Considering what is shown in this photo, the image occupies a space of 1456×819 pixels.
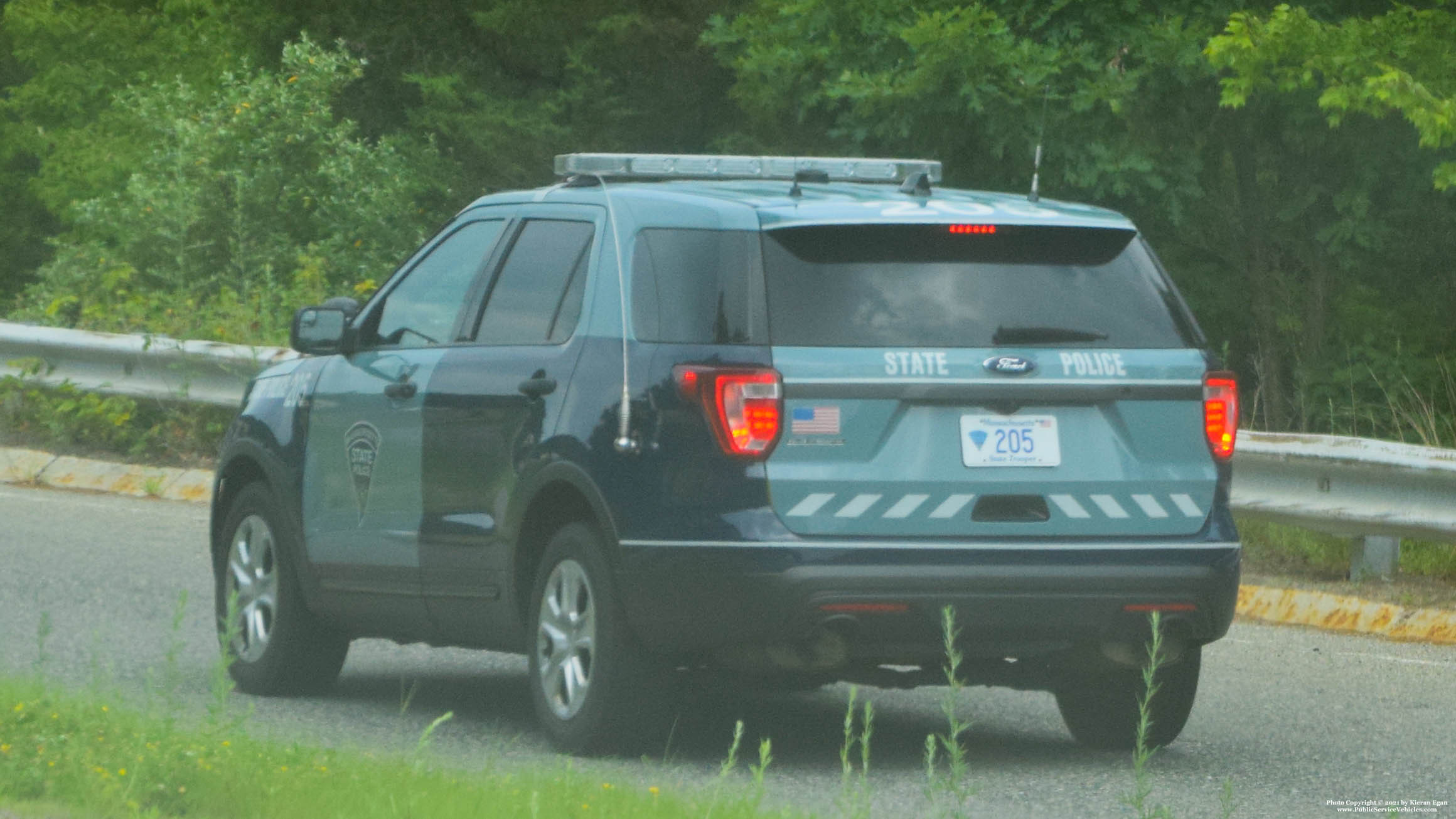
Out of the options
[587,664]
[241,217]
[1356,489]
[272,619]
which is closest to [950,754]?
[587,664]

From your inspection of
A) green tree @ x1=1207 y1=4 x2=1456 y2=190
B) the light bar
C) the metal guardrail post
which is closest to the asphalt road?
the metal guardrail post

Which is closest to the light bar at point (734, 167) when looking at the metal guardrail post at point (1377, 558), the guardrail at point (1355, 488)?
the guardrail at point (1355, 488)

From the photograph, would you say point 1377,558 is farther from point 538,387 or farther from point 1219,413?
point 538,387

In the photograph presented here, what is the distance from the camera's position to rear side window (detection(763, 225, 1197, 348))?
6.71 m

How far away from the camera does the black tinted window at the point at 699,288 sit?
21.9 feet

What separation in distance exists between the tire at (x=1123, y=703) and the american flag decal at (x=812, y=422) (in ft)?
3.93

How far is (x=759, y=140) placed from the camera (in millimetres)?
36938

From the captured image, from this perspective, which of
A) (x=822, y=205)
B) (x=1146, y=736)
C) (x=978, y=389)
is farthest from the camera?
(x=822, y=205)

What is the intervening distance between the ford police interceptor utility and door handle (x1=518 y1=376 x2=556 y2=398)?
1 centimetres

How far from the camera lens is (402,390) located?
793cm

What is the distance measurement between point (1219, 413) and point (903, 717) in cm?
178

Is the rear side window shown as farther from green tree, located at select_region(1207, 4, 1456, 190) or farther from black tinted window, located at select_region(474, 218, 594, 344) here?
green tree, located at select_region(1207, 4, 1456, 190)

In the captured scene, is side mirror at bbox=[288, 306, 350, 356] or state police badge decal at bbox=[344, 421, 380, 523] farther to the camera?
side mirror at bbox=[288, 306, 350, 356]

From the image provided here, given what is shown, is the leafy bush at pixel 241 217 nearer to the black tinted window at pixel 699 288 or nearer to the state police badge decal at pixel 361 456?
the state police badge decal at pixel 361 456
